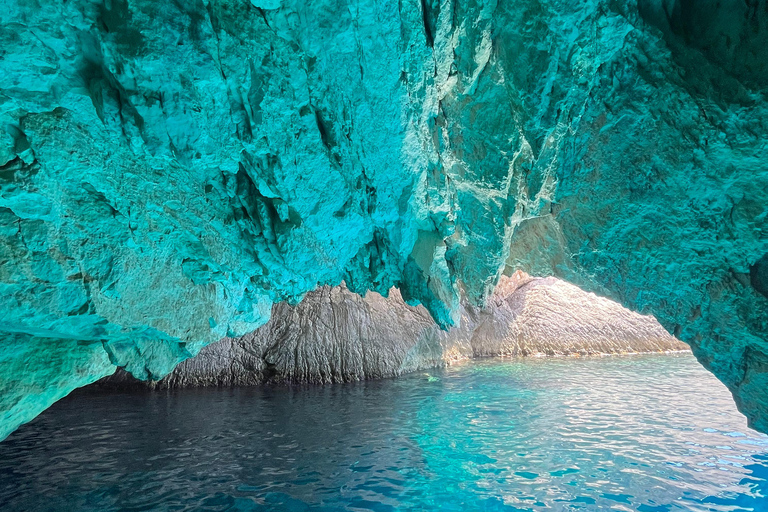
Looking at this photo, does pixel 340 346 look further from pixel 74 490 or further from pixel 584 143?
pixel 584 143

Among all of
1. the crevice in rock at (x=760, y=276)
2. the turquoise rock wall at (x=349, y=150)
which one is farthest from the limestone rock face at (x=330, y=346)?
the crevice in rock at (x=760, y=276)

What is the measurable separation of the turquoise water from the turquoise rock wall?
1.74 m

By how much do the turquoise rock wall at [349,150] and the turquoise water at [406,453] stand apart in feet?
5.71

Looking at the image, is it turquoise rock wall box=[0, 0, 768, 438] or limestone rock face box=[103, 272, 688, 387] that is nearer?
turquoise rock wall box=[0, 0, 768, 438]

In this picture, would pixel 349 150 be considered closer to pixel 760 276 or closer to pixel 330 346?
pixel 760 276

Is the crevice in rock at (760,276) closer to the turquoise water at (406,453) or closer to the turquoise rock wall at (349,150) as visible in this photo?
the turquoise rock wall at (349,150)

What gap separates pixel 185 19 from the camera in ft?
17.2

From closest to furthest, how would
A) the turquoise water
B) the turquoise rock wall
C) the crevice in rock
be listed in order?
the turquoise rock wall → the crevice in rock → the turquoise water

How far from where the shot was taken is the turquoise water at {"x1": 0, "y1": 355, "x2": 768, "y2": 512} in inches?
254

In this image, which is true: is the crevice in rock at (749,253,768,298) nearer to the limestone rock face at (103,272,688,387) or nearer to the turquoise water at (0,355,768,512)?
the turquoise water at (0,355,768,512)

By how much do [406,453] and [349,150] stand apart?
5.76 metres

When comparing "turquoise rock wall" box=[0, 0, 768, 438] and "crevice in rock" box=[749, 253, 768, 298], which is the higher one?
"turquoise rock wall" box=[0, 0, 768, 438]

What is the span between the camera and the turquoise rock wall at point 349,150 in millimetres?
5207

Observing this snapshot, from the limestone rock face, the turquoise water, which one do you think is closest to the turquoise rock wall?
the turquoise water
